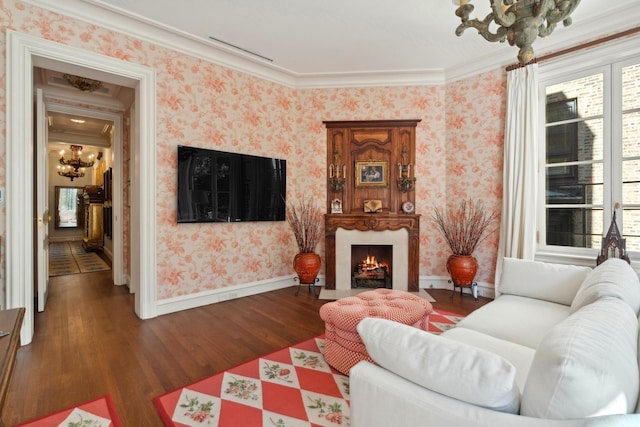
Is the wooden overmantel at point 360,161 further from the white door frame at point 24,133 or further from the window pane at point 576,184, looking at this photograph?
the white door frame at point 24,133

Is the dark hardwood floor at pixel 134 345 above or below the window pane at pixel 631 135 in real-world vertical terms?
below

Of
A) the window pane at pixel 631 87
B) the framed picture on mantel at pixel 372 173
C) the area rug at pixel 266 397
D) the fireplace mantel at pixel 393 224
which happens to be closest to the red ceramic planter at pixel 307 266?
the fireplace mantel at pixel 393 224

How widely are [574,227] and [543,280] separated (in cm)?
154

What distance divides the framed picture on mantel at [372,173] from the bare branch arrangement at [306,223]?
2.47 ft

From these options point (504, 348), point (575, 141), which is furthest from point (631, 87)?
point (504, 348)

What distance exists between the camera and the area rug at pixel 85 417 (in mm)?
1625

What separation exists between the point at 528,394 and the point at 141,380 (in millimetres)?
2208

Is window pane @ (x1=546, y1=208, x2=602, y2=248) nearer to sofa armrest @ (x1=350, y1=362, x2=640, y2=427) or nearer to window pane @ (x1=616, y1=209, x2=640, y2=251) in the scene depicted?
window pane @ (x1=616, y1=209, x2=640, y2=251)

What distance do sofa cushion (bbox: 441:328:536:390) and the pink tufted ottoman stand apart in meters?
0.37

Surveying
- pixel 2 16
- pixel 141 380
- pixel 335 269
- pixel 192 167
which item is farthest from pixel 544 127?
pixel 2 16

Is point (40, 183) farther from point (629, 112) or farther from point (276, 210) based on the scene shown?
point (629, 112)

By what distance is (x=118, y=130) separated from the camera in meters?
4.60

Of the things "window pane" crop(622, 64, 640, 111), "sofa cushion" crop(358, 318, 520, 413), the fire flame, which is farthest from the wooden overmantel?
"sofa cushion" crop(358, 318, 520, 413)

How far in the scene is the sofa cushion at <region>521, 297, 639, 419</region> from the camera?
0.74m
